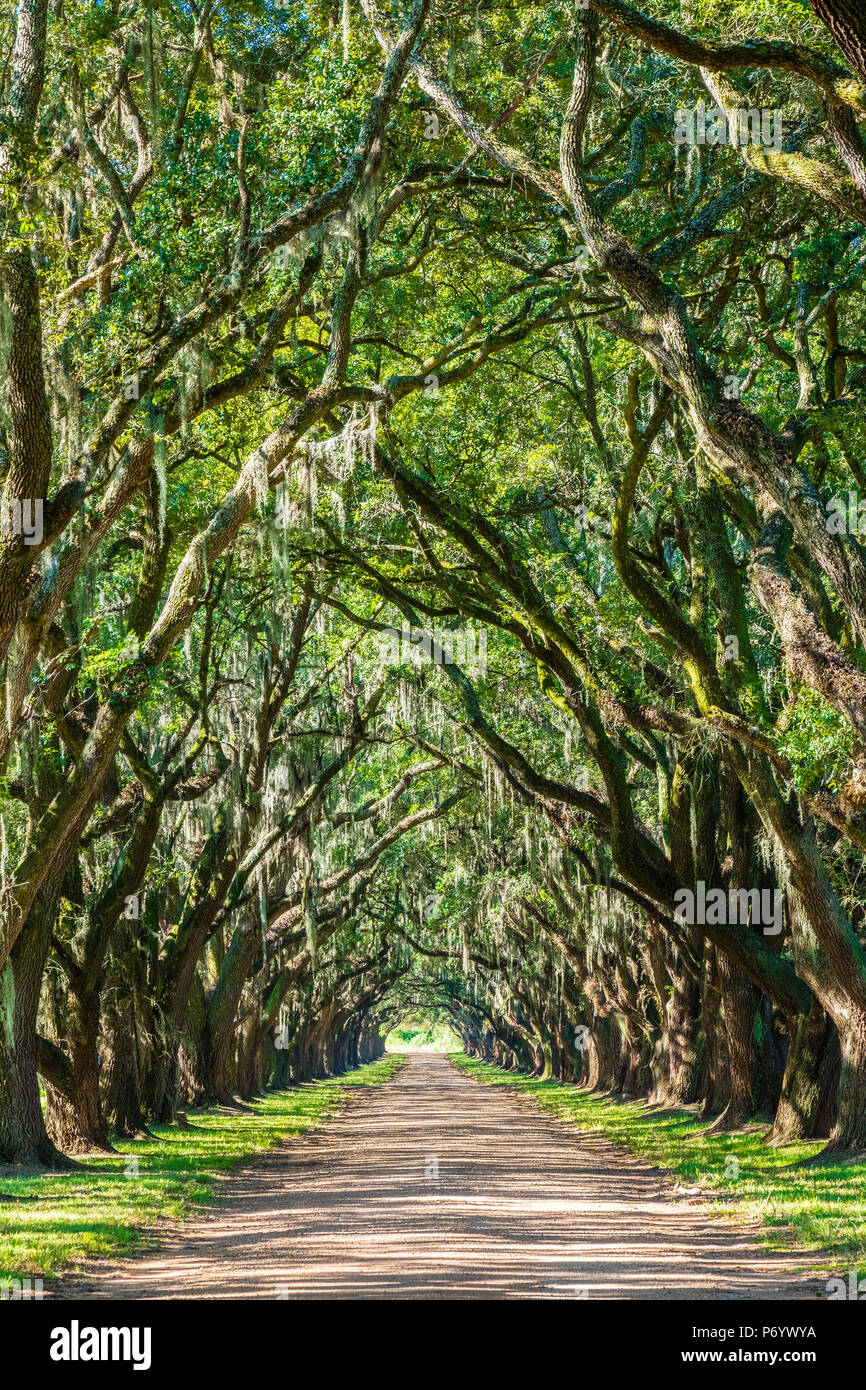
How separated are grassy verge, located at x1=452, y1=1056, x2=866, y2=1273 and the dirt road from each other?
285mm

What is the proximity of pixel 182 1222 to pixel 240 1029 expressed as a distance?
1916 centimetres

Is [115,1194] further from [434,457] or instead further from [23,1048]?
[434,457]

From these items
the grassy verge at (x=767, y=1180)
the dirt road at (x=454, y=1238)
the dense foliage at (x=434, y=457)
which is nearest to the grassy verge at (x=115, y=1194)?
the dirt road at (x=454, y=1238)

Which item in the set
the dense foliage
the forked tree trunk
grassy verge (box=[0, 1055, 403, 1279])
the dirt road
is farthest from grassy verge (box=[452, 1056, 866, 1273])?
the forked tree trunk

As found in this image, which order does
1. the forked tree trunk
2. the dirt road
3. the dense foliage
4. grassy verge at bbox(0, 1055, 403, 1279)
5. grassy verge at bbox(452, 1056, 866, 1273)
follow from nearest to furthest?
the dirt road → grassy verge at bbox(0, 1055, 403, 1279) → the dense foliage → grassy verge at bbox(452, 1056, 866, 1273) → the forked tree trunk

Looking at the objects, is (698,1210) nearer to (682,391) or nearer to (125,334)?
(682,391)

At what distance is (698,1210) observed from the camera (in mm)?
10938

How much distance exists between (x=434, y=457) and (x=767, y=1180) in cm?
822

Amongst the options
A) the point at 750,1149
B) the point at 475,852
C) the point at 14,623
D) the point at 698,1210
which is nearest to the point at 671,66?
the point at 14,623

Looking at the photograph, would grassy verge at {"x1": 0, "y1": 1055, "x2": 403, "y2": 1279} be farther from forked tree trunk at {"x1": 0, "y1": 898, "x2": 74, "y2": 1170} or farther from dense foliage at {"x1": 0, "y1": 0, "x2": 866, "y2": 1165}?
dense foliage at {"x1": 0, "y1": 0, "x2": 866, "y2": 1165}

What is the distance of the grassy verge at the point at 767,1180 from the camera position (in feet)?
28.4

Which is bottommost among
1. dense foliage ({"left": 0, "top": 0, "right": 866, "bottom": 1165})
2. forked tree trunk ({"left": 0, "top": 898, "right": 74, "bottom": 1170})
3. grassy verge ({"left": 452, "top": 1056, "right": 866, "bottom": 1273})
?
grassy verge ({"left": 452, "top": 1056, "right": 866, "bottom": 1273})

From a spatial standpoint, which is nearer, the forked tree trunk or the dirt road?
the dirt road

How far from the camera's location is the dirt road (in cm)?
690
